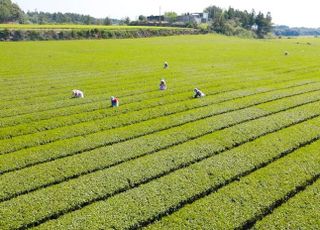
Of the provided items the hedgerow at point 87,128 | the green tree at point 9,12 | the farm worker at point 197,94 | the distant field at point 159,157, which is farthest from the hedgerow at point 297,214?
the green tree at point 9,12

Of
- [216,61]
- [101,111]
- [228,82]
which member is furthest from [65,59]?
[101,111]

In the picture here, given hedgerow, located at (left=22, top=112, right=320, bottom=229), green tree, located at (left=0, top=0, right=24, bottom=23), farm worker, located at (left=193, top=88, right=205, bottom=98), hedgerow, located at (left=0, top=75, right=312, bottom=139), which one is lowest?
hedgerow, located at (left=22, top=112, right=320, bottom=229)

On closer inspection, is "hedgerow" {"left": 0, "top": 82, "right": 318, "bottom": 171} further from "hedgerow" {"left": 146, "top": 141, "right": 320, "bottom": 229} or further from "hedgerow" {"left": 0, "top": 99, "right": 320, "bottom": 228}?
"hedgerow" {"left": 146, "top": 141, "right": 320, "bottom": 229}

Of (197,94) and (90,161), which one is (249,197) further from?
(197,94)

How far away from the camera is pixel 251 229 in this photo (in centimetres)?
768

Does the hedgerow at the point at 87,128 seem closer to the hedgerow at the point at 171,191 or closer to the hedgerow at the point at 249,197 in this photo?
the hedgerow at the point at 171,191

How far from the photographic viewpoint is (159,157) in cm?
1108

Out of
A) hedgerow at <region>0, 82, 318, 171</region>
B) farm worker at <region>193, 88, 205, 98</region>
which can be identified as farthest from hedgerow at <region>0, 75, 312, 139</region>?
hedgerow at <region>0, 82, 318, 171</region>

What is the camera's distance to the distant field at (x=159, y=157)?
26.9 feet

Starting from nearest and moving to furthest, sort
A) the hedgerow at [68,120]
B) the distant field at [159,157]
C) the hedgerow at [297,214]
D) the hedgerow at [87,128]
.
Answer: the hedgerow at [297,214]
the distant field at [159,157]
the hedgerow at [87,128]
the hedgerow at [68,120]

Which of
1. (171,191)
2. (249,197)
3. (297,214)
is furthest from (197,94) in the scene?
(297,214)

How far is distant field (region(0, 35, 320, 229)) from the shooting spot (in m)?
8.19

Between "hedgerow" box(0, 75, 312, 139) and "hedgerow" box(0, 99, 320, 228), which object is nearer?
"hedgerow" box(0, 99, 320, 228)

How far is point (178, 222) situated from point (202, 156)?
143 inches
